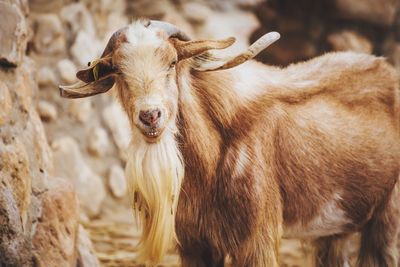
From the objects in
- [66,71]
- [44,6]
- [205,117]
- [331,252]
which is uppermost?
[44,6]

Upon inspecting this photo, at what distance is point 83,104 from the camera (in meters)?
7.02

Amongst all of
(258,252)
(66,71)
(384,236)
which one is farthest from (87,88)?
(66,71)

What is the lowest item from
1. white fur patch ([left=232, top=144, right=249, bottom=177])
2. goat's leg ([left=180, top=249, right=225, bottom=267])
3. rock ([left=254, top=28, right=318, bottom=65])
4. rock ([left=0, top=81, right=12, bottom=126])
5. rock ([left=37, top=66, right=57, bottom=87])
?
goat's leg ([left=180, top=249, right=225, bottom=267])

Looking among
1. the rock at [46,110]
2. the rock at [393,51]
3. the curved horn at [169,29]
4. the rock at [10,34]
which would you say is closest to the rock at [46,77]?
the rock at [46,110]

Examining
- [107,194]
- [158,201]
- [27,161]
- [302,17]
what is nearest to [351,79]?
[158,201]

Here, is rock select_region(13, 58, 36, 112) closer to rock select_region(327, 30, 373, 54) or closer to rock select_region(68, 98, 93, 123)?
rock select_region(68, 98, 93, 123)

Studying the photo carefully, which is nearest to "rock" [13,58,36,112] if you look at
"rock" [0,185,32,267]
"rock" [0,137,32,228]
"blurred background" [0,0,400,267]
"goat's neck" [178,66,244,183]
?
"blurred background" [0,0,400,267]

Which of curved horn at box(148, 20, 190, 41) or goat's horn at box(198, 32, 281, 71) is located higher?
curved horn at box(148, 20, 190, 41)

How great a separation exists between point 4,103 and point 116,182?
3.14 metres

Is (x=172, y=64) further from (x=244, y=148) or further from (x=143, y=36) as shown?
(x=244, y=148)

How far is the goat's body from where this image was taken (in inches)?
158

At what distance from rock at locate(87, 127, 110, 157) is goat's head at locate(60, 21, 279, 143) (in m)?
3.09

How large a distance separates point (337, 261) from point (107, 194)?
283 centimetres

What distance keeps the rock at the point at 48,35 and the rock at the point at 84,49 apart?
0.48 ft
